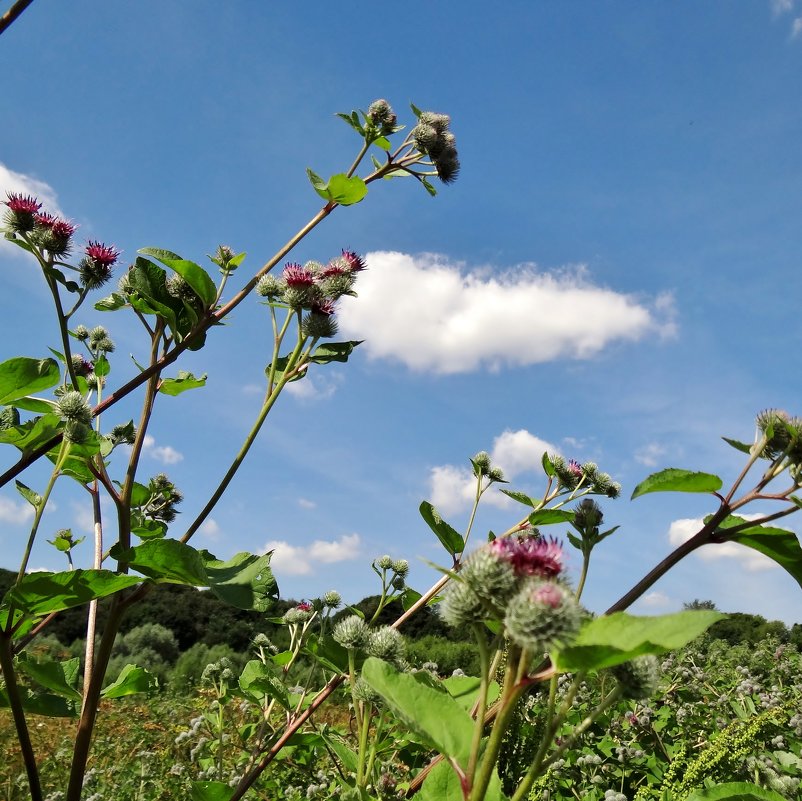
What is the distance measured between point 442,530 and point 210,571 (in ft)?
2.70

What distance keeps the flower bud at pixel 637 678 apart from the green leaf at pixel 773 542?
1.57 ft

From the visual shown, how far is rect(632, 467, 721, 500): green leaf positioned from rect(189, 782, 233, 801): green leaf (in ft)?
5.47

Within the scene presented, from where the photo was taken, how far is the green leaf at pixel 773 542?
60.4 inches

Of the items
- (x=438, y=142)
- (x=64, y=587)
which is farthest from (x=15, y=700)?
(x=438, y=142)

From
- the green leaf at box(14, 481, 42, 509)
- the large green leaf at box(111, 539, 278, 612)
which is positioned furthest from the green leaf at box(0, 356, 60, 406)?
the large green leaf at box(111, 539, 278, 612)

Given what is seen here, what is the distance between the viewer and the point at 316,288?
9.18ft

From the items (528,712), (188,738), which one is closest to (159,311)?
(528,712)

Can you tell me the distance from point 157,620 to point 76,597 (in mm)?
19098

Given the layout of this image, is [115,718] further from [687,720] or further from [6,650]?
[6,650]

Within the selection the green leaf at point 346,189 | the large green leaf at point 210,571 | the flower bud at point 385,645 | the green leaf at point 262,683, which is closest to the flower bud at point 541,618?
the flower bud at point 385,645

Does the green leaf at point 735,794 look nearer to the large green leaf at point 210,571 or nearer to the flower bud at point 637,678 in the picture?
the flower bud at point 637,678

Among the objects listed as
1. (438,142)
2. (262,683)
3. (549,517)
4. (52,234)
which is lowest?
(262,683)

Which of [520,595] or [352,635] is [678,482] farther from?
[352,635]

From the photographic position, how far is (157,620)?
739 inches
